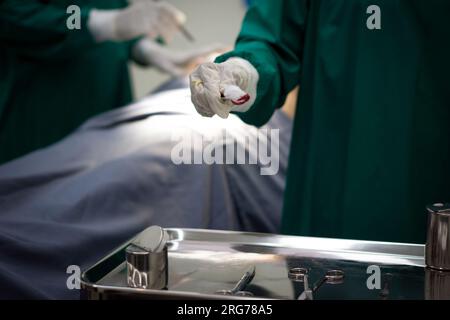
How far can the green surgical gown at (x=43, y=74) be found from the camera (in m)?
2.78

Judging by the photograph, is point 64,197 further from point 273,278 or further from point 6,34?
point 6,34

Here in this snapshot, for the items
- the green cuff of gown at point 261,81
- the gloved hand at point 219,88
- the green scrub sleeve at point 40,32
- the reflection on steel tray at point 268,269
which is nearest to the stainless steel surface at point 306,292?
the reflection on steel tray at point 268,269

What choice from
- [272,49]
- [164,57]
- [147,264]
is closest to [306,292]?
[147,264]

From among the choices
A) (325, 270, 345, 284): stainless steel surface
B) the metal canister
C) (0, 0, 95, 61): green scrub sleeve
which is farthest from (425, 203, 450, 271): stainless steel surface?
(0, 0, 95, 61): green scrub sleeve

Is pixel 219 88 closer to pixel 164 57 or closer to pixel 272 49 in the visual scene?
pixel 272 49

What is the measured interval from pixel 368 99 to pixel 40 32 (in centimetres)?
174

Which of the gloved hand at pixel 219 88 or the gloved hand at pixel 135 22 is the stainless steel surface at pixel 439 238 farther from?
the gloved hand at pixel 135 22

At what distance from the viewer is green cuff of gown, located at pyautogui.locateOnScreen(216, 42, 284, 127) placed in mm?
1381

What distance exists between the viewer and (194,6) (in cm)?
349

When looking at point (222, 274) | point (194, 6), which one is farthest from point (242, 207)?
point (194, 6)

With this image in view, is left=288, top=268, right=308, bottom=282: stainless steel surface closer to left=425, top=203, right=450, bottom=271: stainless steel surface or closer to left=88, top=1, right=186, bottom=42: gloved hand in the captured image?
left=425, top=203, right=450, bottom=271: stainless steel surface

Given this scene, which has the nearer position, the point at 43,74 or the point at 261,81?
the point at 261,81

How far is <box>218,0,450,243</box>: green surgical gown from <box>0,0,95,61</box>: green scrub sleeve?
1418mm

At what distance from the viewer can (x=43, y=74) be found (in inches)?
114
